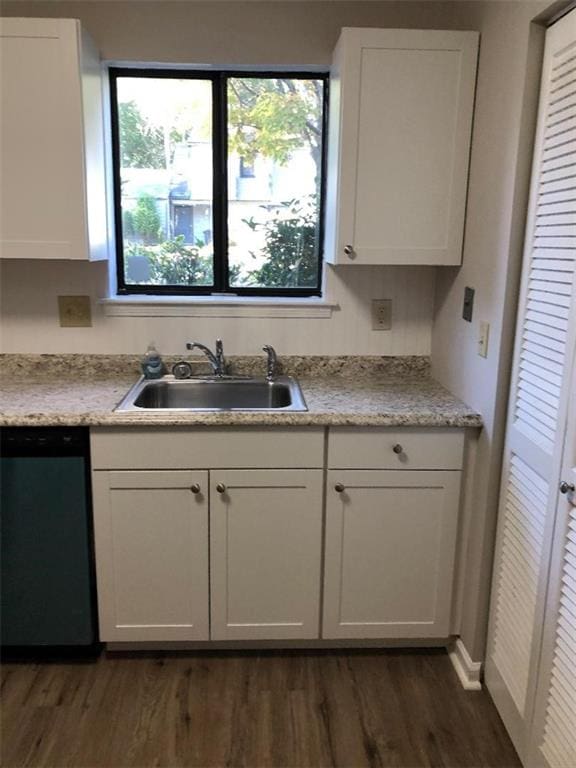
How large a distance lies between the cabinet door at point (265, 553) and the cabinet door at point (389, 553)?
6 cm

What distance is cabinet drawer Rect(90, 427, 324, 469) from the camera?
1.92 meters

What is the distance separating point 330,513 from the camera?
200 cm

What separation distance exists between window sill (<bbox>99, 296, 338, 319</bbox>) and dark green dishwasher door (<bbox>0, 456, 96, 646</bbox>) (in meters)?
0.73

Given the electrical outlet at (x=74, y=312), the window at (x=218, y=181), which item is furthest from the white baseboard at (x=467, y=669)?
the electrical outlet at (x=74, y=312)

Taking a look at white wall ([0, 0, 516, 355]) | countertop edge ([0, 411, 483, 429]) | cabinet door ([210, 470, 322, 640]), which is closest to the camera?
countertop edge ([0, 411, 483, 429])

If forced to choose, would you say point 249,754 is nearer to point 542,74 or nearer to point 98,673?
point 98,673

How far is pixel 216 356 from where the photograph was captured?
2.40 metres

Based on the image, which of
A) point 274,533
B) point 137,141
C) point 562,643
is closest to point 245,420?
point 274,533

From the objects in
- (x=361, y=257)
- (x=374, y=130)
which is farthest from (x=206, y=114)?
(x=361, y=257)

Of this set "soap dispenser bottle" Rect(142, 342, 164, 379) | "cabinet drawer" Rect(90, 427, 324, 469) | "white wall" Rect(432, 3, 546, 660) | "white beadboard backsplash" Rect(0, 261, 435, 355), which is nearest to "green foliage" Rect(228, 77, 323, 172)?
"white beadboard backsplash" Rect(0, 261, 435, 355)

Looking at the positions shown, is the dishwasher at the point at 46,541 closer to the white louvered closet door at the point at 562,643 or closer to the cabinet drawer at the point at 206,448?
the cabinet drawer at the point at 206,448

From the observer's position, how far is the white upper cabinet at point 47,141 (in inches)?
75.8

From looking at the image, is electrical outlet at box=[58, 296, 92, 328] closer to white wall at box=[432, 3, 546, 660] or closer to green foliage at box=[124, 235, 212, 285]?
green foliage at box=[124, 235, 212, 285]

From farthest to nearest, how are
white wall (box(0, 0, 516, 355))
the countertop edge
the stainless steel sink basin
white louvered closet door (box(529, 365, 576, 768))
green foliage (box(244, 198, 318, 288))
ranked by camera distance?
green foliage (box(244, 198, 318, 288)), the stainless steel sink basin, white wall (box(0, 0, 516, 355)), the countertop edge, white louvered closet door (box(529, 365, 576, 768))
